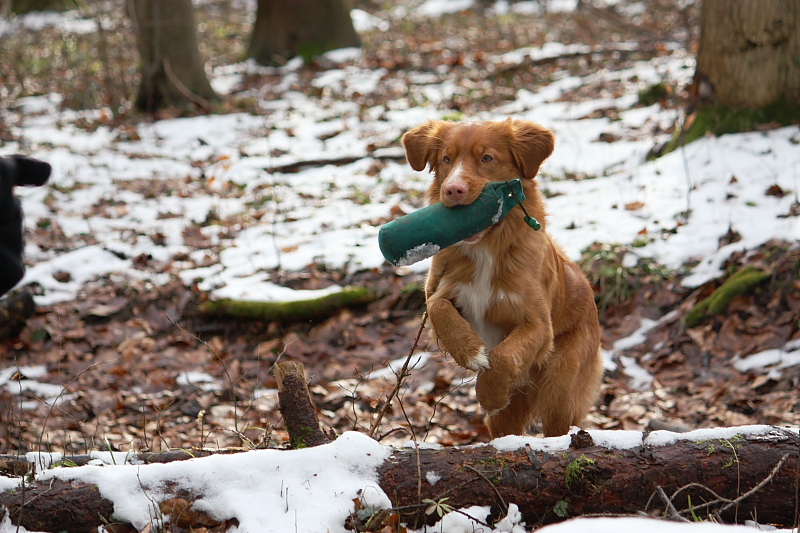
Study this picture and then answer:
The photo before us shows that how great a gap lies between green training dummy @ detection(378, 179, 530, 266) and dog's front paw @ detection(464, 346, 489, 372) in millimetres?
580

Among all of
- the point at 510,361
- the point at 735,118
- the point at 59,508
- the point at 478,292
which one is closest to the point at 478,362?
the point at 510,361

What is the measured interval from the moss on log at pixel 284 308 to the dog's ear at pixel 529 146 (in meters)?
3.11

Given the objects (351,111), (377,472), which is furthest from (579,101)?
(377,472)

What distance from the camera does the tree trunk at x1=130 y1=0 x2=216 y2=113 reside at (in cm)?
1238

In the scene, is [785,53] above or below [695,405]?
above

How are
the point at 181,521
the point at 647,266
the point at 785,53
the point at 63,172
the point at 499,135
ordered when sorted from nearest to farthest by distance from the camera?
1. the point at 181,521
2. the point at 499,135
3. the point at 647,266
4. the point at 785,53
5. the point at 63,172

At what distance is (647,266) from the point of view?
654cm

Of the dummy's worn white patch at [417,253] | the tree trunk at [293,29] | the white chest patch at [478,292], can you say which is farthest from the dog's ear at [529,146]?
the tree trunk at [293,29]

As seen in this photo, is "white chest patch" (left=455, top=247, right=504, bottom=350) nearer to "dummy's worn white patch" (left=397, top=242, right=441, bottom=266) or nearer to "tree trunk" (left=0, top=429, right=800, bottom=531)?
"dummy's worn white patch" (left=397, top=242, right=441, bottom=266)

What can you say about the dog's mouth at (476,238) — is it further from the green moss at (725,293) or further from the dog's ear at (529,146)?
the green moss at (725,293)

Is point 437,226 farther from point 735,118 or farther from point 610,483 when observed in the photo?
point 735,118

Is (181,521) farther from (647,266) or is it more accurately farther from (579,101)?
(579,101)

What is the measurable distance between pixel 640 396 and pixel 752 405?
2.59 feet

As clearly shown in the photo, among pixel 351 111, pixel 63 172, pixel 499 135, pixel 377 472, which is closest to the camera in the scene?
pixel 377 472
